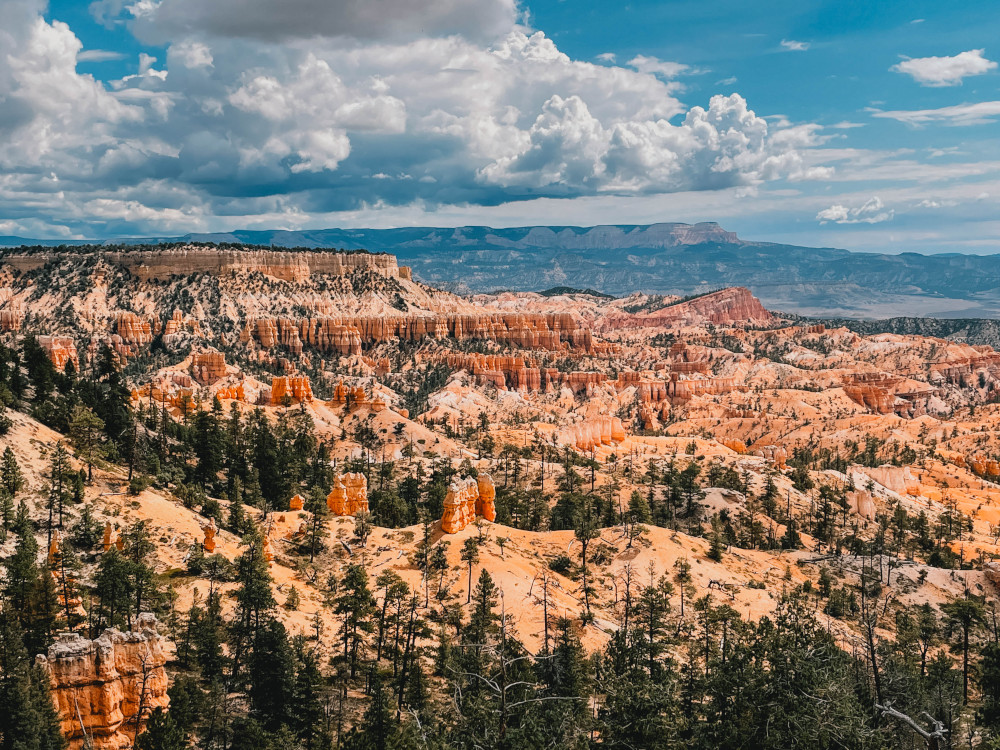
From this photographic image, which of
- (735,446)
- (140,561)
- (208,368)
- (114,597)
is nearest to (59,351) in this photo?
(208,368)

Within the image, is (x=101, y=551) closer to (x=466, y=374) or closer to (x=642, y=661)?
(x=642, y=661)

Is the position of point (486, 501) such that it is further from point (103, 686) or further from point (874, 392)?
point (874, 392)

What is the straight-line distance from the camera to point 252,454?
81.9 meters

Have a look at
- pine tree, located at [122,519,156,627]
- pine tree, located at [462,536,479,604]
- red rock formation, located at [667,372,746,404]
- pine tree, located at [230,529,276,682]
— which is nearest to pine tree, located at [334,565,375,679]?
pine tree, located at [230,529,276,682]

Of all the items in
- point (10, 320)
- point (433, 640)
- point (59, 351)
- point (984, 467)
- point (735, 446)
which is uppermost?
point (10, 320)

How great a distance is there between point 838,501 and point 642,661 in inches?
2419

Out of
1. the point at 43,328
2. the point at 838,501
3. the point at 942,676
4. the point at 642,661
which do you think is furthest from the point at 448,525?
the point at 43,328

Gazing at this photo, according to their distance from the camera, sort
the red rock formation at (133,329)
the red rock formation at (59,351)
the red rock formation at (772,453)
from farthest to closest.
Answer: the red rock formation at (133,329) → the red rock formation at (772,453) → the red rock formation at (59,351)

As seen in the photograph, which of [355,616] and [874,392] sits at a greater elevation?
[355,616]

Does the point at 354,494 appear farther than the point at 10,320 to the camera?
No

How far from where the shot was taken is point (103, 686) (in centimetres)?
3070

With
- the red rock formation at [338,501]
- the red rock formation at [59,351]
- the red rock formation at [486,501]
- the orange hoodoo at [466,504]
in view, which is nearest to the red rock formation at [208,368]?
the red rock formation at [59,351]

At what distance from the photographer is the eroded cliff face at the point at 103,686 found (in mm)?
30203

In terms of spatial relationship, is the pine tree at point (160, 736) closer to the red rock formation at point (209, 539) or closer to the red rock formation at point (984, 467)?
the red rock formation at point (209, 539)
